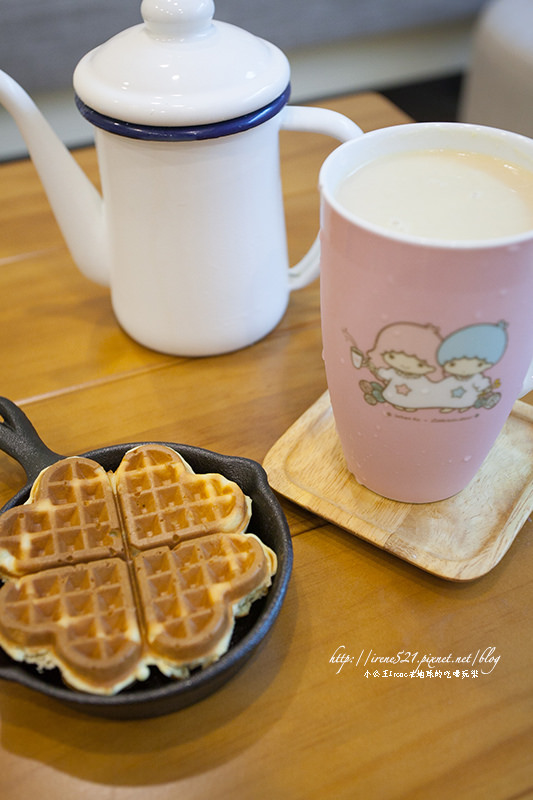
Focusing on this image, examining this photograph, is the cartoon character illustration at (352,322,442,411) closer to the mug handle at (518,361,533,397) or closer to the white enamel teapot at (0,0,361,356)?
the mug handle at (518,361,533,397)

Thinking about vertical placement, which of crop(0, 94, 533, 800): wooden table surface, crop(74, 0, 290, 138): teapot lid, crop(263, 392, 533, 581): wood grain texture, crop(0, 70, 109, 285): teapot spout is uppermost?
crop(74, 0, 290, 138): teapot lid

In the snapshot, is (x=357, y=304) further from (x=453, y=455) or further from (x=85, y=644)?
(x=85, y=644)

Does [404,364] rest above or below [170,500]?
above

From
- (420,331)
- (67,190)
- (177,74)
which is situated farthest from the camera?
(67,190)

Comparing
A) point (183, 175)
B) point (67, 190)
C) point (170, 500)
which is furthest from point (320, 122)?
point (170, 500)

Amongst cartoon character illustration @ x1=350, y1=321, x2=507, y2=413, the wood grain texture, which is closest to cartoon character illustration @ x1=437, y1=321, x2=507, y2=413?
cartoon character illustration @ x1=350, y1=321, x2=507, y2=413

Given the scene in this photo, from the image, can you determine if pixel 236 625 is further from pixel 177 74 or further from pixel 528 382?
pixel 177 74

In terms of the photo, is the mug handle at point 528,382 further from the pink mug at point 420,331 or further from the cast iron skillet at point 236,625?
the cast iron skillet at point 236,625
